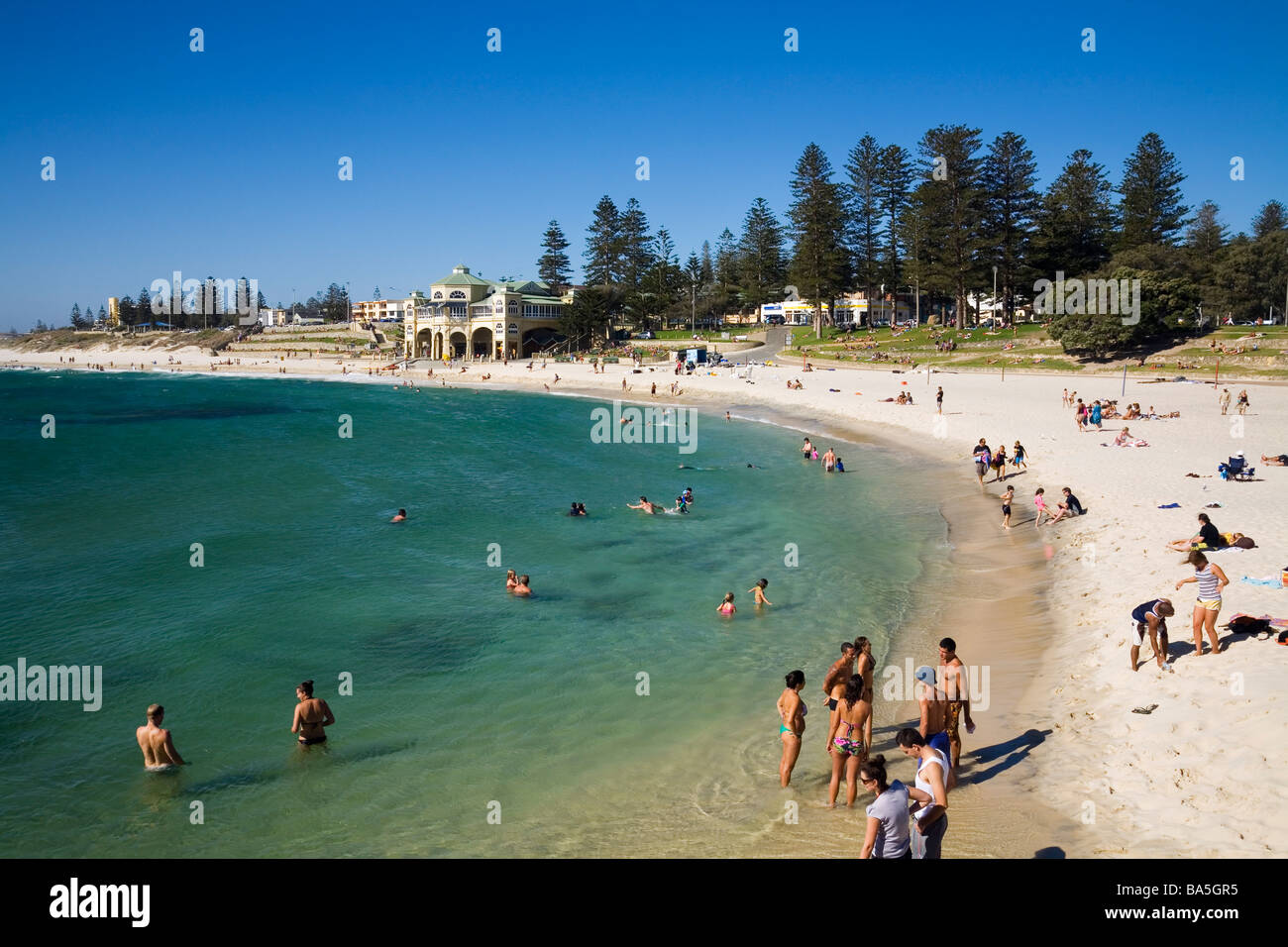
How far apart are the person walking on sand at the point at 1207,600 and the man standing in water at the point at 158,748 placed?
12304 mm

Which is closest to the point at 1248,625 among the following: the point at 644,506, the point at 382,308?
the point at 644,506

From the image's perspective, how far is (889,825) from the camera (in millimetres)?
5449

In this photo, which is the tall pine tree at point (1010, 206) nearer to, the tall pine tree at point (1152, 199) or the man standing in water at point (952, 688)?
the tall pine tree at point (1152, 199)

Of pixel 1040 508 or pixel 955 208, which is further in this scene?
pixel 955 208

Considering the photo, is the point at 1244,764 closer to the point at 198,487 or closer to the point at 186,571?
the point at 186,571

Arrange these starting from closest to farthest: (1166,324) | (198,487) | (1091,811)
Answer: (1091,811) < (198,487) < (1166,324)

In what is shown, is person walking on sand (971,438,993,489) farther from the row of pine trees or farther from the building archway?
the building archway

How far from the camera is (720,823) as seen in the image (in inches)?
310

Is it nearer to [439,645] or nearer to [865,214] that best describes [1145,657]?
[439,645]

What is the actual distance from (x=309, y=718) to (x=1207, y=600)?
1105 centimetres

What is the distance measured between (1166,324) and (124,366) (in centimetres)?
13109

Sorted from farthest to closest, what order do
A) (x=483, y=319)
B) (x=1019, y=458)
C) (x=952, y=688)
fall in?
(x=483, y=319)
(x=1019, y=458)
(x=952, y=688)

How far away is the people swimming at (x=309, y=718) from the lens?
9758 millimetres
